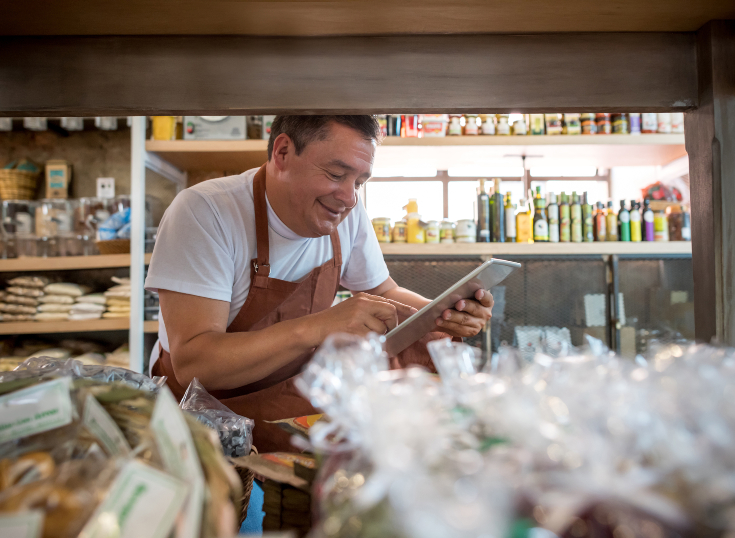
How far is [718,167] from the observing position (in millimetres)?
666

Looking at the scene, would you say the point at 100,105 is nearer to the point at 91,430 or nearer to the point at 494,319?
the point at 91,430

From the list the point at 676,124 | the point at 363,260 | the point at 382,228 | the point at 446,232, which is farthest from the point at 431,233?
the point at 676,124

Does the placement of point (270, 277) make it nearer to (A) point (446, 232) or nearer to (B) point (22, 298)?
(A) point (446, 232)

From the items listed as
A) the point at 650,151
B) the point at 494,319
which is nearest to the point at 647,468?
the point at 494,319

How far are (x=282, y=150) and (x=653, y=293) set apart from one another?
2206 millimetres

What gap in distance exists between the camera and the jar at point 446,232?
270cm

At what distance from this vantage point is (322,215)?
4.20ft

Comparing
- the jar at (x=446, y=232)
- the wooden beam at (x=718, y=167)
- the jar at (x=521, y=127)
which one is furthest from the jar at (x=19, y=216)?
the wooden beam at (x=718, y=167)

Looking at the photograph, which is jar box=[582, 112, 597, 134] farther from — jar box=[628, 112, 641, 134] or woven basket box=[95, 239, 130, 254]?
woven basket box=[95, 239, 130, 254]

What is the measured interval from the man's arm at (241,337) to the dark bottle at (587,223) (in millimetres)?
1985

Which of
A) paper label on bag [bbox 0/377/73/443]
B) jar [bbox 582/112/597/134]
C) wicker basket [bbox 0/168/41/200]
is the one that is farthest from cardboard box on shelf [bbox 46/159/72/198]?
paper label on bag [bbox 0/377/73/443]

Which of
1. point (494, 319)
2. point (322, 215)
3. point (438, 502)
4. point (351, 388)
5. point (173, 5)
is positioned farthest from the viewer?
point (494, 319)

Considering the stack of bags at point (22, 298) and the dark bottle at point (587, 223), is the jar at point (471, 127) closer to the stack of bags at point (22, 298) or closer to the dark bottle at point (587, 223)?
the dark bottle at point (587, 223)

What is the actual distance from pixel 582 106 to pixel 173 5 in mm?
506
